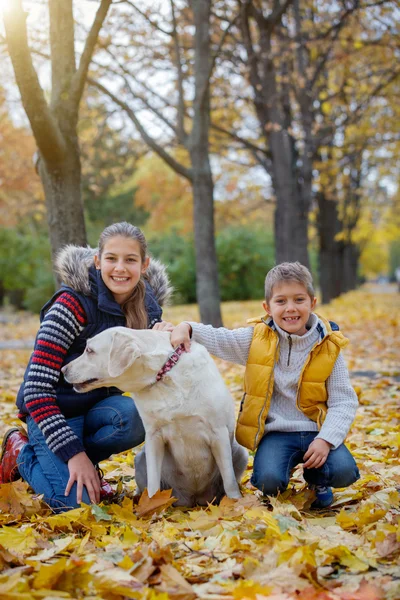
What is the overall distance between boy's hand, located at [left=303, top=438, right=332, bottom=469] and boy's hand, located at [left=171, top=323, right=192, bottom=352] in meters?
0.82

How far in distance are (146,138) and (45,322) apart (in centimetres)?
634

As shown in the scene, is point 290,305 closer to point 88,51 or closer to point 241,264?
point 88,51

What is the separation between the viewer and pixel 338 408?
330 cm

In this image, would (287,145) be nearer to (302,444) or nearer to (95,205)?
(302,444)

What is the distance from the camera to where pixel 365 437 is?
4.66 meters

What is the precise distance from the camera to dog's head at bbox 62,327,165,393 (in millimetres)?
3012

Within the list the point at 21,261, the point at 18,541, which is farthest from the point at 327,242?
the point at 18,541

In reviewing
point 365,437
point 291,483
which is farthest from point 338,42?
point 291,483

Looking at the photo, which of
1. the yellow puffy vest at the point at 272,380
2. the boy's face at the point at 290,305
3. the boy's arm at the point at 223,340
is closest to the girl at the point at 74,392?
the boy's arm at the point at 223,340

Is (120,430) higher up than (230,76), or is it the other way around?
(230,76)

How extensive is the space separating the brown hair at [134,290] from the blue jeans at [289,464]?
100 centimetres

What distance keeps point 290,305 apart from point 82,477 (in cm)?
146

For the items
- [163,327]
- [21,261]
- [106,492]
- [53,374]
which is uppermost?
[21,261]

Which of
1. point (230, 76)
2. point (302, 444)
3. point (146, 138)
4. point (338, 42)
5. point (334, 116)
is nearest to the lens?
point (302, 444)
